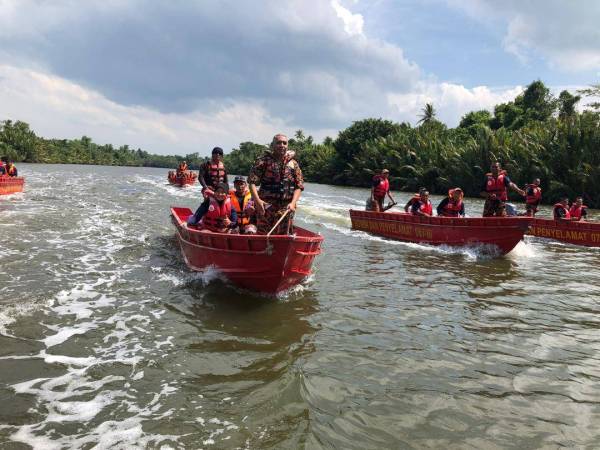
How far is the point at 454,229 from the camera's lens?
39.6 feet

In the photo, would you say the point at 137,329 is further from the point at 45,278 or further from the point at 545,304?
the point at 545,304

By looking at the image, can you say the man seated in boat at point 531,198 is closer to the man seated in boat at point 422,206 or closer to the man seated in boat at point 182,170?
the man seated in boat at point 422,206

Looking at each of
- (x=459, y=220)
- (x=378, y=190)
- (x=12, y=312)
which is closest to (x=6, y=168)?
(x=378, y=190)

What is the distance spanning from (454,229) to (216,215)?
272 inches

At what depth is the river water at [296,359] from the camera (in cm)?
347

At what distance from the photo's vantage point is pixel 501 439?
11.3ft

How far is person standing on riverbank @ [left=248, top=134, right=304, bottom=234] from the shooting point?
22.9 ft

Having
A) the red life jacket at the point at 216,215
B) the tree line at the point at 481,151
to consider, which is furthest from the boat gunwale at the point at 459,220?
the tree line at the point at 481,151

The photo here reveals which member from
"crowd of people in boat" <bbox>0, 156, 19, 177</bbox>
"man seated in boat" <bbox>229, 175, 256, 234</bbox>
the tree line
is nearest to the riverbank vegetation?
the tree line

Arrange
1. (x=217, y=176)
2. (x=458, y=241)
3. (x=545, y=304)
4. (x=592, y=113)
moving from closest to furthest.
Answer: (x=545, y=304) < (x=217, y=176) < (x=458, y=241) < (x=592, y=113)

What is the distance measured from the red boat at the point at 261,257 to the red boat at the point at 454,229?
19.9 ft

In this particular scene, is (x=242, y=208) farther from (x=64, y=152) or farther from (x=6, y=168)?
(x=64, y=152)

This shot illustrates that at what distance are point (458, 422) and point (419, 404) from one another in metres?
0.37

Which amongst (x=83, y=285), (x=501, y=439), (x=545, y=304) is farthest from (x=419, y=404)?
(x=83, y=285)
